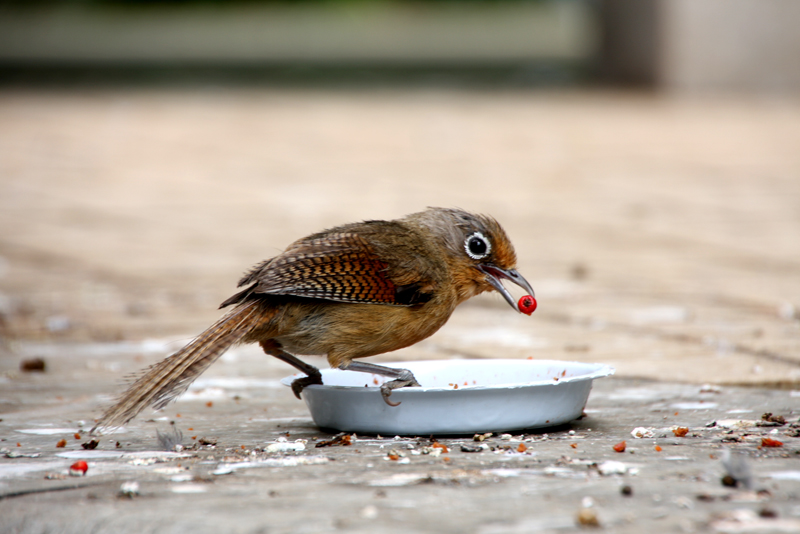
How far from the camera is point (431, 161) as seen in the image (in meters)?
15.7

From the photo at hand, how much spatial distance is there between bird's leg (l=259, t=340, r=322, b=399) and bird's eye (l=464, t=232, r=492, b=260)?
78 cm

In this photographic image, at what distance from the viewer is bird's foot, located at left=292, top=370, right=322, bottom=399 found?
181 inches

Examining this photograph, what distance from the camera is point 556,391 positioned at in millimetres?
4102

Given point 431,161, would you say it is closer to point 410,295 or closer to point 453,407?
point 410,295

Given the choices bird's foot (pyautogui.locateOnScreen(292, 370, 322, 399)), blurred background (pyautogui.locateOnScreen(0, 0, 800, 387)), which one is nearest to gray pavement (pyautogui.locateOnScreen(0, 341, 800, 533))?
bird's foot (pyautogui.locateOnScreen(292, 370, 322, 399))

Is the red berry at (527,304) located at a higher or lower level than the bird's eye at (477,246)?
lower

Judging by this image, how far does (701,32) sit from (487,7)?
15.9 meters

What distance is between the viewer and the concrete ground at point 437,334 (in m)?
3.26

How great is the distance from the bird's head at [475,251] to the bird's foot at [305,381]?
2.17 ft

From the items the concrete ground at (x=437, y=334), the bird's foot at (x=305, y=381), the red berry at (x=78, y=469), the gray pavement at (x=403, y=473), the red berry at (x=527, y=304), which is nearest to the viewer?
the gray pavement at (x=403, y=473)

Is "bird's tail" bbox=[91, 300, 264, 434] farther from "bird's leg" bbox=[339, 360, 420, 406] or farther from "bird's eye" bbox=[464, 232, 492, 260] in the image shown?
"bird's eye" bbox=[464, 232, 492, 260]

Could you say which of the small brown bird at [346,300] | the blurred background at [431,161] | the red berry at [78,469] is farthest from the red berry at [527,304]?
the red berry at [78,469]

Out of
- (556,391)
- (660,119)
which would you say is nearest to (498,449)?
(556,391)

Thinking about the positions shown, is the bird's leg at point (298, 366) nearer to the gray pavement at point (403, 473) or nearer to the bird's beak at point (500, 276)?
the gray pavement at point (403, 473)
